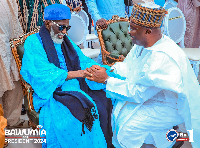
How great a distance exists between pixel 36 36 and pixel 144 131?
1.58 metres

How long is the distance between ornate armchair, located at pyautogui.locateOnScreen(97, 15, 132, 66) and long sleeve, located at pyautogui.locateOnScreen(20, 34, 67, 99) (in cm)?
140

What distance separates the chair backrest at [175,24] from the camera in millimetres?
4211

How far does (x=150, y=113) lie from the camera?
6.21 feet

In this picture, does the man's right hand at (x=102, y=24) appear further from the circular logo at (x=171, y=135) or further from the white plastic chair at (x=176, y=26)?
the circular logo at (x=171, y=135)

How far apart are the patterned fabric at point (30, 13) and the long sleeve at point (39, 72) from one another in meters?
0.71

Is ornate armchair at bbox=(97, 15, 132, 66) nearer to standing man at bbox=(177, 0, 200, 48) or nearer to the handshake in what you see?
the handshake

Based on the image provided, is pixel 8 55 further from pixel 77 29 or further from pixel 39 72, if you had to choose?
pixel 77 29

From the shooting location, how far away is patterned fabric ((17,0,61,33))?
295 centimetres

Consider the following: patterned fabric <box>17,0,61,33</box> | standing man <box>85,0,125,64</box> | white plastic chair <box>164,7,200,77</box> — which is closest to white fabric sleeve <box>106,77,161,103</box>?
patterned fabric <box>17,0,61,33</box>

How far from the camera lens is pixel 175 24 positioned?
4.34m

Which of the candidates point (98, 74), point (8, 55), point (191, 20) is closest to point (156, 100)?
point (98, 74)

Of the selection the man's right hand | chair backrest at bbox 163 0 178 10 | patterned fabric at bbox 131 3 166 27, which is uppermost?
patterned fabric at bbox 131 3 166 27

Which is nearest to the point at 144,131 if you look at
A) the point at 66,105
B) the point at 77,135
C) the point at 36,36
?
Answer: the point at 77,135

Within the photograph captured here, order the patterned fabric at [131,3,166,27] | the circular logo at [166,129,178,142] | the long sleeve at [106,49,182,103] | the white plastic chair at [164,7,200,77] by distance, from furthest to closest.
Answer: the white plastic chair at [164,7,200,77] → the circular logo at [166,129,178,142] → the patterned fabric at [131,3,166,27] → the long sleeve at [106,49,182,103]
